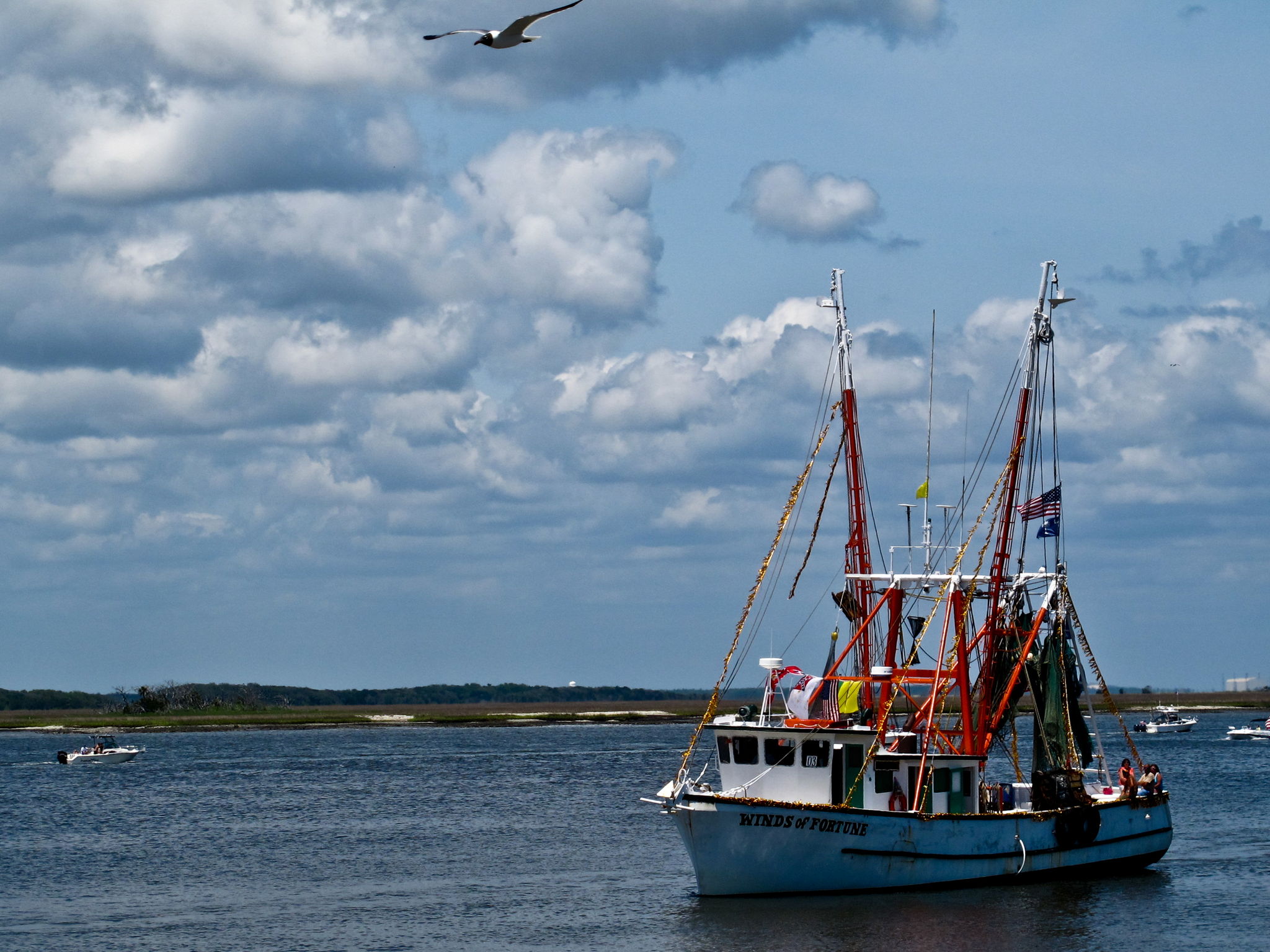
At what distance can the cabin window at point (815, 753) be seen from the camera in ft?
150

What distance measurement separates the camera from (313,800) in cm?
8581

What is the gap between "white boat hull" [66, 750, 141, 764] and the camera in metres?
123

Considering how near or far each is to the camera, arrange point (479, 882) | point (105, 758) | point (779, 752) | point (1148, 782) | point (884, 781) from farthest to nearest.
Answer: point (105, 758) < point (479, 882) < point (1148, 782) < point (884, 781) < point (779, 752)

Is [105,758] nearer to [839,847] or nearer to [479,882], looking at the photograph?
[479,882]

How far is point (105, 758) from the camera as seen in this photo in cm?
12288

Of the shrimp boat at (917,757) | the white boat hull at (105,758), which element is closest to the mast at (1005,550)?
the shrimp boat at (917,757)

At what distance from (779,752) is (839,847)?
3330 millimetres

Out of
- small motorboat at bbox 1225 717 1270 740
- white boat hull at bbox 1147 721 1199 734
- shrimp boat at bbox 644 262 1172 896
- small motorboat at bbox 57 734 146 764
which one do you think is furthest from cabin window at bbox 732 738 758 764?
white boat hull at bbox 1147 721 1199 734

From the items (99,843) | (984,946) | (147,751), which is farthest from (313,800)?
(147,751)

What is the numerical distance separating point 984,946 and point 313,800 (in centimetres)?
5279

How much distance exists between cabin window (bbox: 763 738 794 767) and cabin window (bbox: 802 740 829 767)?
370mm

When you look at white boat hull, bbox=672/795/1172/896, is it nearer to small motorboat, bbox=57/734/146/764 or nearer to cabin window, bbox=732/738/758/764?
cabin window, bbox=732/738/758/764

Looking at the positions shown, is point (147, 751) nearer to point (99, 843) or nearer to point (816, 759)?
point (99, 843)

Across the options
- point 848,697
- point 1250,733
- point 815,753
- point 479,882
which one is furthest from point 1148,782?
point 1250,733
